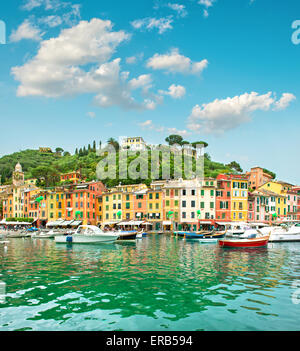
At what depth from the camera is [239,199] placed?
65188 millimetres

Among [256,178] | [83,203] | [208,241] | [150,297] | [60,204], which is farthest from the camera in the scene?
[256,178]

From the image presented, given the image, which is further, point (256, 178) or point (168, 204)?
point (256, 178)

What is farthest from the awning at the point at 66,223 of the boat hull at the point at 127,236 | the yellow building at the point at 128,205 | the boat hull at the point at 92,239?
the boat hull at the point at 127,236

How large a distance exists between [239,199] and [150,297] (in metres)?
55.6

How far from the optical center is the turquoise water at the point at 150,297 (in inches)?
406

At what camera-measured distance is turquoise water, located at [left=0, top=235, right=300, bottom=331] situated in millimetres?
10305

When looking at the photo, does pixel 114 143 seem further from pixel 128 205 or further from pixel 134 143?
pixel 128 205

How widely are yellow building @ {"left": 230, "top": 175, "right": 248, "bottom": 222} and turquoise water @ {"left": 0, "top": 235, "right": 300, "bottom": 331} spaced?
1694 inches

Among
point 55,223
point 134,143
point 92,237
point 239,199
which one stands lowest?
point 55,223

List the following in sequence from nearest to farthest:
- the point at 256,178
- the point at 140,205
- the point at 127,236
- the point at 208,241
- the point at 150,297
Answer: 1. the point at 150,297
2. the point at 127,236
3. the point at 208,241
4. the point at 140,205
5. the point at 256,178

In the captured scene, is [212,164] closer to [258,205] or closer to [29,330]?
[258,205]

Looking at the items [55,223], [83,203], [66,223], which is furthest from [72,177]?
[66,223]

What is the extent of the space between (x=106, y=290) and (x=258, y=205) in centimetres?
6114

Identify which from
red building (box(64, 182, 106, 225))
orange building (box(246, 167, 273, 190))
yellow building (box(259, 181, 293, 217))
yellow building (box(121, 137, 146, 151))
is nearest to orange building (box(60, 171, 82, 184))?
red building (box(64, 182, 106, 225))
